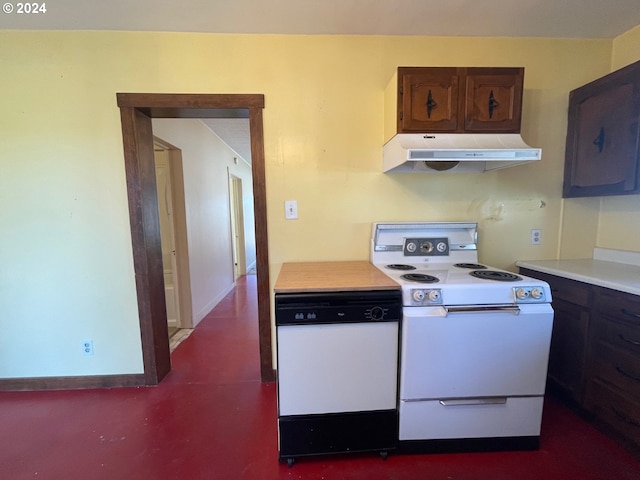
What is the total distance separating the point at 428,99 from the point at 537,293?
1254 millimetres

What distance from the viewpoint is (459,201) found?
2.04m

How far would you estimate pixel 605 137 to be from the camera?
1.74m

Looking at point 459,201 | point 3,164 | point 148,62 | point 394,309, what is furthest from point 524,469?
point 3,164

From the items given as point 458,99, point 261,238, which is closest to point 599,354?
point 458,99

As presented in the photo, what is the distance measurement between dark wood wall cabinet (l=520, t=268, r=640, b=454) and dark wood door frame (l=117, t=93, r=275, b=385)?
6.50 feet

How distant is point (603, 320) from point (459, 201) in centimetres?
106

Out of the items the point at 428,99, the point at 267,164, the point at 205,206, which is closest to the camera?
the point at 428,99

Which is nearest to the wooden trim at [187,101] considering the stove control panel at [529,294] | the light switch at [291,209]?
the light switch at [291,209]

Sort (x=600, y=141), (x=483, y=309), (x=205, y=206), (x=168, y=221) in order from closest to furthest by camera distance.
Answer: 1. (x=483, y=309)
2. (x=600, y=141)
3. (x=168, y=221)
4. (x=205, y=206)

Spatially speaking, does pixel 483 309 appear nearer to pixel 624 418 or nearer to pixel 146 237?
pixel 624 418

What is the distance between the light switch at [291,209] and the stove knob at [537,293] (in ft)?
4.85

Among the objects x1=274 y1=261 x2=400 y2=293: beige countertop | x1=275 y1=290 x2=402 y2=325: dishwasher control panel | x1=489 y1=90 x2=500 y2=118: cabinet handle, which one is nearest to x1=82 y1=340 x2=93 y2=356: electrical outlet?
x1=274 y1=261 x2=400 y2=293: beige countertop

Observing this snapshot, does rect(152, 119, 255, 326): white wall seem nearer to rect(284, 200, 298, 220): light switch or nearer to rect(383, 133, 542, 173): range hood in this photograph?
rect(284, 200, 298, 220): light switch

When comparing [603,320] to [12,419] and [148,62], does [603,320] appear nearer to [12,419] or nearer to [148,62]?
[148,62]
